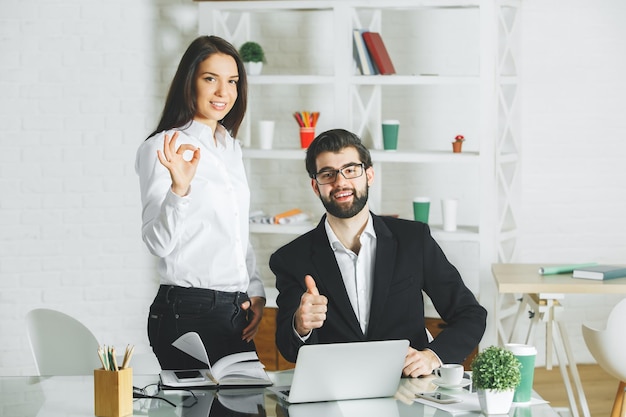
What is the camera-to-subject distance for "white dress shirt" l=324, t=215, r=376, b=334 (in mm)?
2832

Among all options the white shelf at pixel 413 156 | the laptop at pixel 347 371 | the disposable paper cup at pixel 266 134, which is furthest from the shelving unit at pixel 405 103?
the laptop at pixel 347 371

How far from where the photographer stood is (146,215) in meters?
2.82

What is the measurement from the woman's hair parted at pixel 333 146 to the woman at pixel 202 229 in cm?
32

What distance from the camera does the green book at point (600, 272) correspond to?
3.93 m

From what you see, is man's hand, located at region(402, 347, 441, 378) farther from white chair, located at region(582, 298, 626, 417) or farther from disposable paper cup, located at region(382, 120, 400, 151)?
disposable paper cup, located at region(382, 120, 400, 151)

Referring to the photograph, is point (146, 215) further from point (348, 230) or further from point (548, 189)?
point (548, 189)

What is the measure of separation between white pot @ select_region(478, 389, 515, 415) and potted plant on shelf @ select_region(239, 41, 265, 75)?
2.82 meters

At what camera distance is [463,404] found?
86.6 inches

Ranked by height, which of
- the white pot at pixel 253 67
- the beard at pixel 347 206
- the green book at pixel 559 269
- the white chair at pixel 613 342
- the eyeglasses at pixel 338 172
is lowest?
the white chair at pixel 613 342

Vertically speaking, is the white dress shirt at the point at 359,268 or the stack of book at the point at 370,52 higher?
the stack of book at the point at 370,52

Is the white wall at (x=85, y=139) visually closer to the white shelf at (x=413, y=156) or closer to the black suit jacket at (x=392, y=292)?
the white shelf at (x=413, y=156)

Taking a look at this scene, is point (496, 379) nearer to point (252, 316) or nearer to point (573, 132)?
point (252, 316)

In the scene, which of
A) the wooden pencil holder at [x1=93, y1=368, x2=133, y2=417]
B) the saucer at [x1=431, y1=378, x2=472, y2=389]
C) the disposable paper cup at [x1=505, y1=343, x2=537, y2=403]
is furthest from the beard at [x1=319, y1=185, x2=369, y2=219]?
the wooden pencil holder at [x1=93, y1=368, x2=133, y2=417]

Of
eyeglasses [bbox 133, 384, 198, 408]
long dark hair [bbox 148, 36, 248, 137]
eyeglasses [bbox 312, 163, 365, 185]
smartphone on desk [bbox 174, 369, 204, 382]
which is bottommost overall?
eyeglasses [bbox 133, 384, 198, 408]
